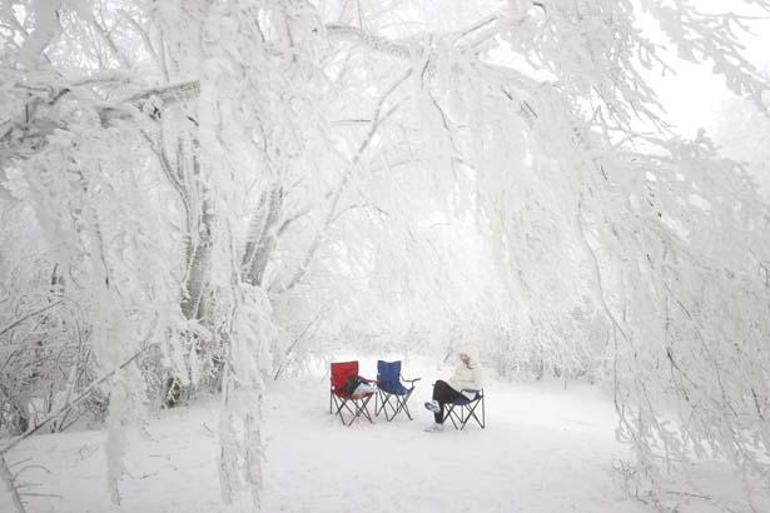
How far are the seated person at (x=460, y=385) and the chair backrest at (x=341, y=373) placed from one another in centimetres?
120

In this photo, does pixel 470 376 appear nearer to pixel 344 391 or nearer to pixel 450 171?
pixel 344 391

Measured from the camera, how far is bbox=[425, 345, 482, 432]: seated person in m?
5.90

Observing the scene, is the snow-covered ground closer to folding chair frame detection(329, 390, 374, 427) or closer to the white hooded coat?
folding chair frame detection(329, 390, 374, 427)

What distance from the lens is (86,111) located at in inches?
86.9

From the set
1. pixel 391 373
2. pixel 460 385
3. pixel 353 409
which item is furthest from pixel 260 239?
pixel 460 385

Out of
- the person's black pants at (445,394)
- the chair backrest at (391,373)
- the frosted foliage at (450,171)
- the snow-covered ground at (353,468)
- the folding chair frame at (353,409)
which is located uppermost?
the frosted foliage at (450,171)

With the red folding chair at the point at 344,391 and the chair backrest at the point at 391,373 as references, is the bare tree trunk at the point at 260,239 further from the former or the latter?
the chair backrest at the point at 391,373

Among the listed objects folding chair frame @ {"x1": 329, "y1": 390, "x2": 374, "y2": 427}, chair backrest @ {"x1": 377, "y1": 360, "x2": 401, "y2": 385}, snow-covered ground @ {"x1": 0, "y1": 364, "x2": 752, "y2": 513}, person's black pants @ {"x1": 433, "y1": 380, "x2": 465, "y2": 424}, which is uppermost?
chair backrest @ {"x1": 377, "y1": 360, "x2": 401, "y2": 385}

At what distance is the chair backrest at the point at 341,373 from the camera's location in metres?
6.40

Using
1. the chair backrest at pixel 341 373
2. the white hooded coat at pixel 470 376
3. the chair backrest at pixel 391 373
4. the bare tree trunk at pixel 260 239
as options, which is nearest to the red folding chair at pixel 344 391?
the chair backrest at pixel 341 373

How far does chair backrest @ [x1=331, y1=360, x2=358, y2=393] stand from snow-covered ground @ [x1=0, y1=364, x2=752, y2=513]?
0.46 metres

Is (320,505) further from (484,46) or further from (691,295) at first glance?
(484,46)

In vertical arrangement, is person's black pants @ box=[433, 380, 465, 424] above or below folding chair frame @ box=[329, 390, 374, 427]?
above

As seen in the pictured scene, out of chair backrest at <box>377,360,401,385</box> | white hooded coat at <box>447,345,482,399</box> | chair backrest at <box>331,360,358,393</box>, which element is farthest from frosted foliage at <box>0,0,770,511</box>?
chair backrest at <box>377,360,401,385</box>
